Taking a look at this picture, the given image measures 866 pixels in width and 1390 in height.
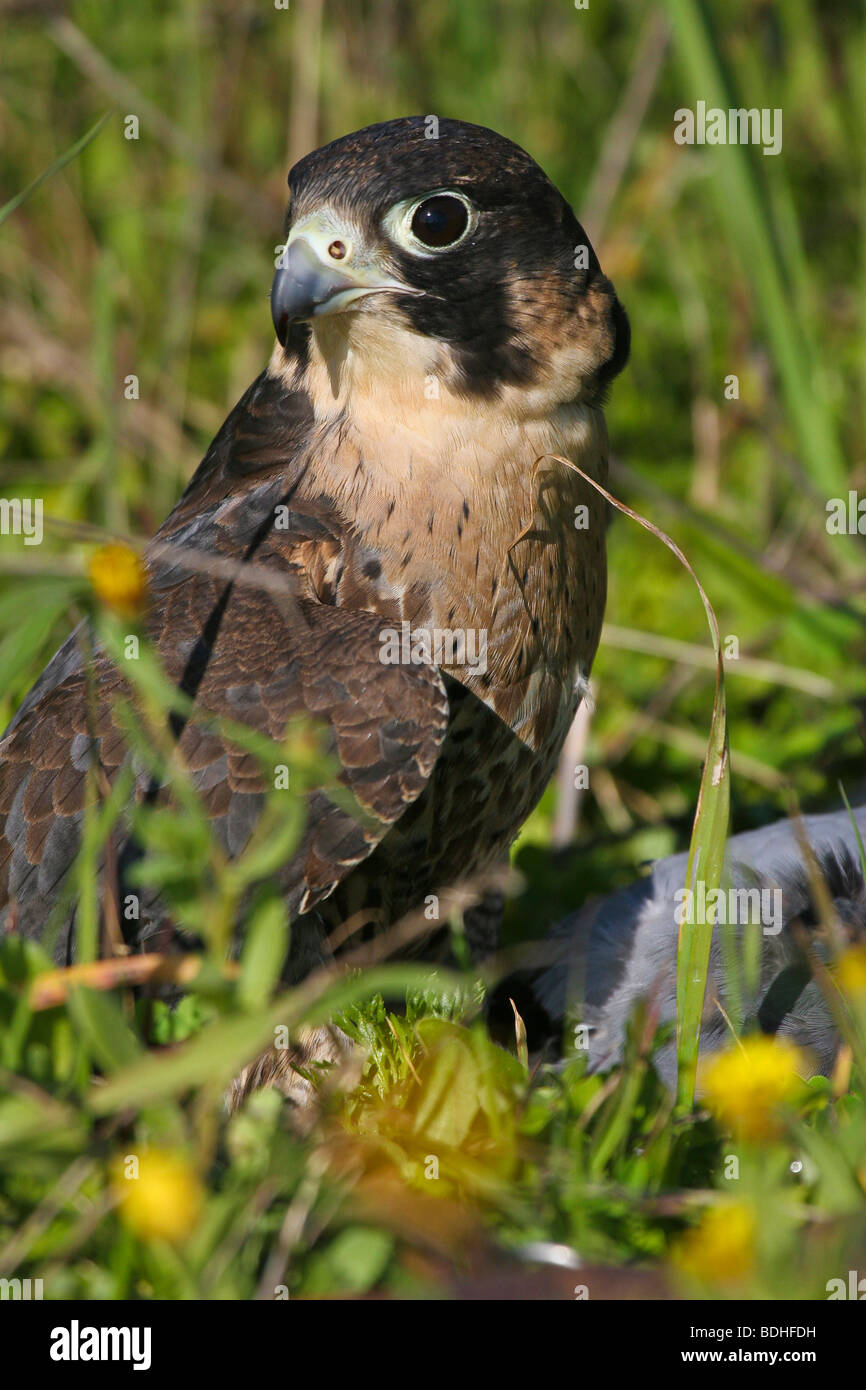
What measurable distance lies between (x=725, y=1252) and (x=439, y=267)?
6.52ft

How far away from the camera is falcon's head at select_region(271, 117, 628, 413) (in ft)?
9.51

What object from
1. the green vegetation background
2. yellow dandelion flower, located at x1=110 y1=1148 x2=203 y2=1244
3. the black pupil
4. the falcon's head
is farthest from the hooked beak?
the green vegetation background

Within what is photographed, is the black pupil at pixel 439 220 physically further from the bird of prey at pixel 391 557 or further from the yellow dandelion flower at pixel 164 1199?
the yellow dandelion flower at pixel 164 1199

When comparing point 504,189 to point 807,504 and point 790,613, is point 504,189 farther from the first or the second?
point 807,504

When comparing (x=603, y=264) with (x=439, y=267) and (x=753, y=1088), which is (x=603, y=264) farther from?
(x=753, y=1088)

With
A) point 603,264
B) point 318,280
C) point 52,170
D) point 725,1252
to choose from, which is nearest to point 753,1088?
point 725,1252

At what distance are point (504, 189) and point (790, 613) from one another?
2054 millimetres

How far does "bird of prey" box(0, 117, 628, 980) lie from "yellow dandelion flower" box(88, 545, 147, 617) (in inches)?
26.5

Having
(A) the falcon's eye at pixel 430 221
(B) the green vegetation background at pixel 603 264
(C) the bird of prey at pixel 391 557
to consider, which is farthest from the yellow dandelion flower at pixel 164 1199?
(B) the green vegetation background at pixel 603 264

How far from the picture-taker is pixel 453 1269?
1.99m

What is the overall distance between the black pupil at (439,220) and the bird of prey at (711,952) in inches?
56.7

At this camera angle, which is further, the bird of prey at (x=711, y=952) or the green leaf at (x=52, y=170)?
the bird of prey at (x=711, y=952)

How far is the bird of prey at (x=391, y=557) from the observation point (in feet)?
9.11

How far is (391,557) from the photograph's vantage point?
299 cm
